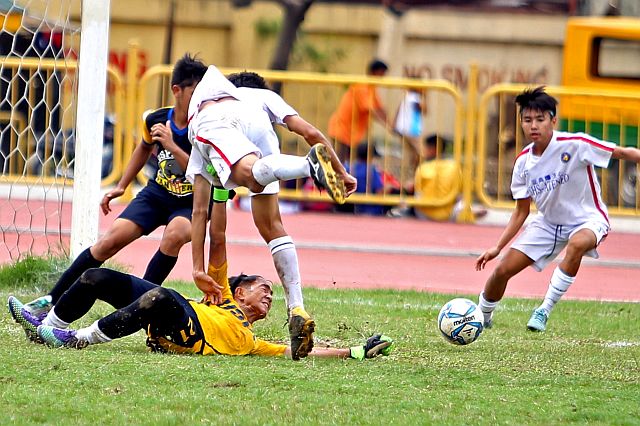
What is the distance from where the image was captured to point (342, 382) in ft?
19.5

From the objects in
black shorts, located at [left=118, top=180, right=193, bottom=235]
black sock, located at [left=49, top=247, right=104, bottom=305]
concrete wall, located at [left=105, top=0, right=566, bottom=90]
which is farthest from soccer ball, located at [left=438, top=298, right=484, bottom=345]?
concrete wall, located at [left=105, top=0, right=566, bottom=90]

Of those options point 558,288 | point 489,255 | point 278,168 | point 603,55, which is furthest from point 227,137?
point 603,55

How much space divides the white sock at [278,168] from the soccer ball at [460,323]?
1446 mm

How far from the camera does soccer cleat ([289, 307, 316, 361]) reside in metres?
6.41

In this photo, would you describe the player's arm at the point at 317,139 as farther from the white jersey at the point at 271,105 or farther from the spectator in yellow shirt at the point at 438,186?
the spectator in yellow shirt at the point at 438,186

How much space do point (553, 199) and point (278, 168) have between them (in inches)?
110

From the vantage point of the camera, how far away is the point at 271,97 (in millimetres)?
7207

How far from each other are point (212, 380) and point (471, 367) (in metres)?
1.51

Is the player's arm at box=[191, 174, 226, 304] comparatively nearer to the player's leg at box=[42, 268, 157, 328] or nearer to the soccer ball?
the player's leg at box=[42, 268, 157, 328]

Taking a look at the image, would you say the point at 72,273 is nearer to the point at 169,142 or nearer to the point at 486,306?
the point at 169,142

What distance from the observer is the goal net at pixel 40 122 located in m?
9.73

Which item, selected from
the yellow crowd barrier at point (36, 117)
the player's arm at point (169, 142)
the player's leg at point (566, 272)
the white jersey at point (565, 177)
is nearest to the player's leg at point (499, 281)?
the player's leg at point (566, 272)

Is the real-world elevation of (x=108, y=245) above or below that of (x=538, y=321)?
above

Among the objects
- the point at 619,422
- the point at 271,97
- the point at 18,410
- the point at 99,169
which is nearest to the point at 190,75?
the point at 271,97
